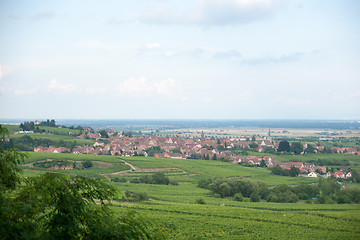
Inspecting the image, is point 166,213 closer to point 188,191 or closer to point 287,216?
point 287,216

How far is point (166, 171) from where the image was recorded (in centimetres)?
6612

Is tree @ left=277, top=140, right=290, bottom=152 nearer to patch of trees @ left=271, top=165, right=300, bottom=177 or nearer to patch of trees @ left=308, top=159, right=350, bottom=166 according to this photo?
patch of trees @ left=308, top=159, right=350, bottom=166

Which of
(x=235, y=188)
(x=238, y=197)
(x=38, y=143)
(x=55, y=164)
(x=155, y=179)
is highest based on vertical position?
(x=38, y=143)

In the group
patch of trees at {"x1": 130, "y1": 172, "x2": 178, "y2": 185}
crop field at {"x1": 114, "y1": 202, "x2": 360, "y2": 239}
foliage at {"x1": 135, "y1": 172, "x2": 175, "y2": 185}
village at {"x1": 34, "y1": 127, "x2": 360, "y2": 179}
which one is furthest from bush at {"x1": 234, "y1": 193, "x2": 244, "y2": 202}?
village at {"x1": 34, "y1": 127, "x2": 360, "y2": 179}

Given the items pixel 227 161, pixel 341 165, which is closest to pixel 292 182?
pixel 341 165

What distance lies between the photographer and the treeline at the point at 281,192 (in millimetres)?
42831

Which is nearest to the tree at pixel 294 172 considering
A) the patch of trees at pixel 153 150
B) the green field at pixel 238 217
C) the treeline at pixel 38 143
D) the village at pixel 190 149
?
the village at pixel 190 149

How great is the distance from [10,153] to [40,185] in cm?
124

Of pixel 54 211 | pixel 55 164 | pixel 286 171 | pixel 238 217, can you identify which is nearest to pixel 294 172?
pixel 286 171

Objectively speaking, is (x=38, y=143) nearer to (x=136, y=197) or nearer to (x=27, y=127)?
(x=27, y=127)

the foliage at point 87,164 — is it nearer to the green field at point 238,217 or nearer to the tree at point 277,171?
the green field at point 238,217

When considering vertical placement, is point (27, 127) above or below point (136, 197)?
above

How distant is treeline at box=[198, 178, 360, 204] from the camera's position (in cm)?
4283

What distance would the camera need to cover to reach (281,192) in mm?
47250
